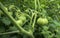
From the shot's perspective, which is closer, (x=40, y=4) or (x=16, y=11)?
(x=16, y=11)

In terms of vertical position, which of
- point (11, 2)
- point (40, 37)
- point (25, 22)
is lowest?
point (40, 37)

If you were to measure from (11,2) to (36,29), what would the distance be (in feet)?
0.87

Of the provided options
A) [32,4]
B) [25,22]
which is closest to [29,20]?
[25,22]

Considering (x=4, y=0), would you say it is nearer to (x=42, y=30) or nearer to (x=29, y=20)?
(x=29, y=20)

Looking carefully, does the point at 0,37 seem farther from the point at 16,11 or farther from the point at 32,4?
the point at 32,4

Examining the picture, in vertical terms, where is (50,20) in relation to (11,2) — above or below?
below

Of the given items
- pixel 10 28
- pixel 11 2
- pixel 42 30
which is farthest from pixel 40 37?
pixel 11 2

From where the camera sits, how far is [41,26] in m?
1.09

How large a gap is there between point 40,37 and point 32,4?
24cm

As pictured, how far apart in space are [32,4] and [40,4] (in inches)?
2.8

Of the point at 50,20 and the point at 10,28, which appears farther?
the point at 50,20

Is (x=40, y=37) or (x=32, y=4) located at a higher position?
(x=32, y=4)

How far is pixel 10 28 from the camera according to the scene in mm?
1041

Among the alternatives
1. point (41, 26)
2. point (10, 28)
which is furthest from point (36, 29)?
point (10, 28)
